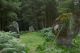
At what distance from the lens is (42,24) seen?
35781 millimetres

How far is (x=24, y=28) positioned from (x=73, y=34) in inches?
984

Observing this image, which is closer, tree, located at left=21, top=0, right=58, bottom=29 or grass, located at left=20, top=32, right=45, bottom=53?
grass, located at left=20, top=32, right=45, bottom=53

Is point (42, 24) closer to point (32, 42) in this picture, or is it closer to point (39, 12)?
point (39, 12)

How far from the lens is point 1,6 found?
25.1 m

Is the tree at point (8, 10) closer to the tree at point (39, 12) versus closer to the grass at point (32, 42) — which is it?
the tree at point (39, 12)

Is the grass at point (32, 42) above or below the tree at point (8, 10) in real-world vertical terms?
below

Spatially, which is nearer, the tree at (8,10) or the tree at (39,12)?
the tree at (8,10)

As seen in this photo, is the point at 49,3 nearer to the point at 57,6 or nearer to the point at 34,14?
the point at 57,6

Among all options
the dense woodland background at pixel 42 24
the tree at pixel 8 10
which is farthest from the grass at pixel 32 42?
the tree at pixel 8 10

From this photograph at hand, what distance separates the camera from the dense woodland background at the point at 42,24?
41.2ft

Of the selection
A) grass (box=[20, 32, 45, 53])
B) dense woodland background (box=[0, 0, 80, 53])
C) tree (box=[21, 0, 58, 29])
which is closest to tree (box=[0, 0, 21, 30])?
dense woodland background (box=[0, 0, 80, 53])

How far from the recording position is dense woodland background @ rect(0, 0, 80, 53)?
12568mm

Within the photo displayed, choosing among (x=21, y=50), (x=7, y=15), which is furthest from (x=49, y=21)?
(x=21, y=50)

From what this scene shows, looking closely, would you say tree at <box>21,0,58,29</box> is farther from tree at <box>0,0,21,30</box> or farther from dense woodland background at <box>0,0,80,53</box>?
tree at <box>0,0,21,30</box>
